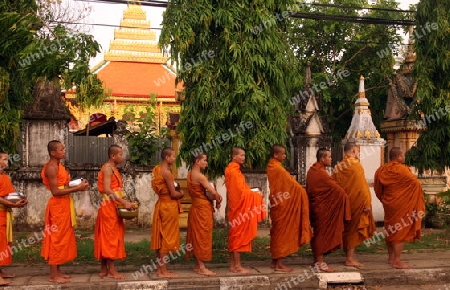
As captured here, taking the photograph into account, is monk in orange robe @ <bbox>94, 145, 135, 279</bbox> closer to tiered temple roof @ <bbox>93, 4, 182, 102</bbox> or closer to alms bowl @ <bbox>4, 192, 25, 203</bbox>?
alms bowl @ <bbox>4, 192, 25, 203</bbox>

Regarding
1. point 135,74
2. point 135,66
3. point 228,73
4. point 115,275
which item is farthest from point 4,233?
point 135,66

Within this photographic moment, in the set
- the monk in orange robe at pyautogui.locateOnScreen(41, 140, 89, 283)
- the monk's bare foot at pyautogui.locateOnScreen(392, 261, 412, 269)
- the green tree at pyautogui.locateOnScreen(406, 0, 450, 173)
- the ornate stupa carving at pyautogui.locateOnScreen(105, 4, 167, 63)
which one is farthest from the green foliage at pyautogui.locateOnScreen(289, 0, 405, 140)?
the monk in orange robe at pyautogui.locateOnScreen(41, 140, 89, 283)

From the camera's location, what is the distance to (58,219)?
21.8 ft

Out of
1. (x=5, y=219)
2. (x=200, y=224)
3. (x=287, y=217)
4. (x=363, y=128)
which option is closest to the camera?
(x=5, y=219)

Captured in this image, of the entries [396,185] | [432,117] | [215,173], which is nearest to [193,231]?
[215,173]

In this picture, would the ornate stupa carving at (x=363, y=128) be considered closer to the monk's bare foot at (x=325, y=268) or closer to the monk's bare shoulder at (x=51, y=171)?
the monk's bare foot at (x=325, y=268)

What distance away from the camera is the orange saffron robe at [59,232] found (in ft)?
21.6

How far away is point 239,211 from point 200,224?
569mm

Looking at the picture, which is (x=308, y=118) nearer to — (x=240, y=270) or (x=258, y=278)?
(x=240, y=270)

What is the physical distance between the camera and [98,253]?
A: 680 centimetres

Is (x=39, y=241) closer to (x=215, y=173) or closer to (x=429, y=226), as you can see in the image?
(x=215, y=173)

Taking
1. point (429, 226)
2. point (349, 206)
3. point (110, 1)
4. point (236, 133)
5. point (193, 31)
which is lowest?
point (429, 226)

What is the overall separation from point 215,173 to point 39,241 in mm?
3666

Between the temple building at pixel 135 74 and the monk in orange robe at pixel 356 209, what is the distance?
60.9ft
